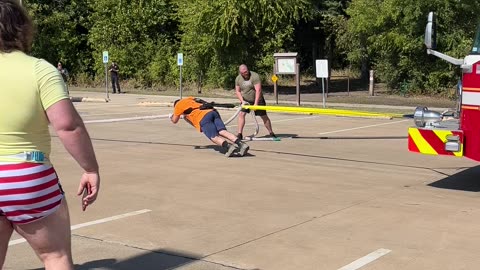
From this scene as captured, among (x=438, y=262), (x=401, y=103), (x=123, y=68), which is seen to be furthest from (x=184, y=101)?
(x=123, y=68)

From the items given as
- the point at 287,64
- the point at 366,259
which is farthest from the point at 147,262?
the point at 287,64

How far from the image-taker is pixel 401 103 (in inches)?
993

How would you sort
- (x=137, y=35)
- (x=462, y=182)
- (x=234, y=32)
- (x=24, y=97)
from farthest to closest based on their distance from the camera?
(x=137, y=35), (x=234, y=32), (x=462, y=182), (x=24, y=97)

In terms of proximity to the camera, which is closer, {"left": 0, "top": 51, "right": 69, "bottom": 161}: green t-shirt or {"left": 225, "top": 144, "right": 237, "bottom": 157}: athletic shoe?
{"left": 0, "top": 51, "right": 69, "bottom": 161}: green t-shirt

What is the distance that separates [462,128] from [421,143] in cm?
52

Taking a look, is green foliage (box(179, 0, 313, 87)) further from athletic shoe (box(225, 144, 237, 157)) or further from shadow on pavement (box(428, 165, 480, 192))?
shadow on pavement (box(428, 165, 480, 192))

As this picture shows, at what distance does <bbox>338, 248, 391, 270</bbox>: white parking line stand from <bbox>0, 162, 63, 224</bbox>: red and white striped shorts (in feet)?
8.91

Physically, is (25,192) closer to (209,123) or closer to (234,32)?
(209,123)

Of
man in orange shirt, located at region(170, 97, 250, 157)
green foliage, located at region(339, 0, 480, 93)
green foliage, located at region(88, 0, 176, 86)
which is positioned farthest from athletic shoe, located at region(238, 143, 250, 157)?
green foliage, located at region(88, 0, 176, 86)

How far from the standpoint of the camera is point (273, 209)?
6797mm

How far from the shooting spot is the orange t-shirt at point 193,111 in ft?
35.8

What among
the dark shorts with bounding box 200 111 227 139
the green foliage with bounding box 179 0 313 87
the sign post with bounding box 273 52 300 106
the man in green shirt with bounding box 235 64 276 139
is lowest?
the dark shorts with bounding box 200 111 227 139

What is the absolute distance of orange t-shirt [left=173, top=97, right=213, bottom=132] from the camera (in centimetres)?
1091

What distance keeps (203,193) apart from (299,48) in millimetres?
36210
